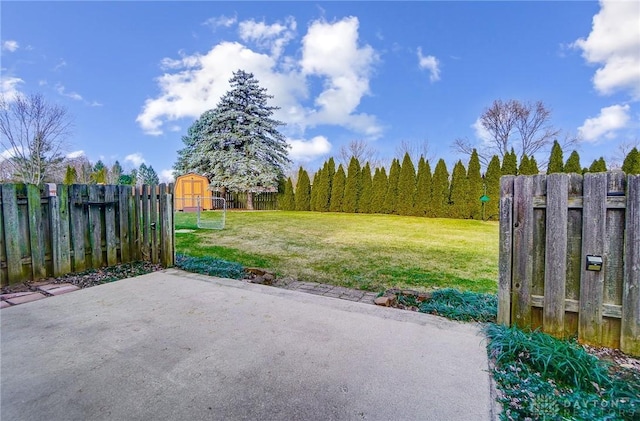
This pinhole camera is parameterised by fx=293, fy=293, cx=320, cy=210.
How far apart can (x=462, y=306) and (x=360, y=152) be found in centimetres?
2699

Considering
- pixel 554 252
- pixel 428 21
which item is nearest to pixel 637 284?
pixel 554 252

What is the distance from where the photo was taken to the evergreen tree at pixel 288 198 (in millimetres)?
19344

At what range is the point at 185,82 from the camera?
1090 centimetres

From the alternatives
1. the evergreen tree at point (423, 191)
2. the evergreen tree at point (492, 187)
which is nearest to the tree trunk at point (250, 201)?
the evergreen tree at point (423, 191)

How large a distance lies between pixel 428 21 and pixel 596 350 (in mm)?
8921

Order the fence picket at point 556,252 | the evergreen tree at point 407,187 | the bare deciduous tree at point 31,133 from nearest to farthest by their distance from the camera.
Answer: the fence picket at point 556,252
the bare deciduous tree at point 31,133
the evergreen tree at point 407,187

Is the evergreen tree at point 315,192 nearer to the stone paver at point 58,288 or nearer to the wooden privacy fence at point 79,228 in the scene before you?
the wooden privacy fence at point 79,228

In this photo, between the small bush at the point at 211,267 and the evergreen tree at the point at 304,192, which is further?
the evergreen tree at the point at 304,192

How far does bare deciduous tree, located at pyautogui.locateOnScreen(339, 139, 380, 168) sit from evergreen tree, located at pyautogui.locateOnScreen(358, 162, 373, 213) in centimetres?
1135

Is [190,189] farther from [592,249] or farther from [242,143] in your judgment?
[592,249]

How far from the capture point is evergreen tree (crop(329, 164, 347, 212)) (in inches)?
706

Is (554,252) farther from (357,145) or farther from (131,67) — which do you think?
(357,145)

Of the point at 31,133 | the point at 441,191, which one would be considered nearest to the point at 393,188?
the point at 441,191

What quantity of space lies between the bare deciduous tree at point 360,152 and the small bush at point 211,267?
81.9ft
